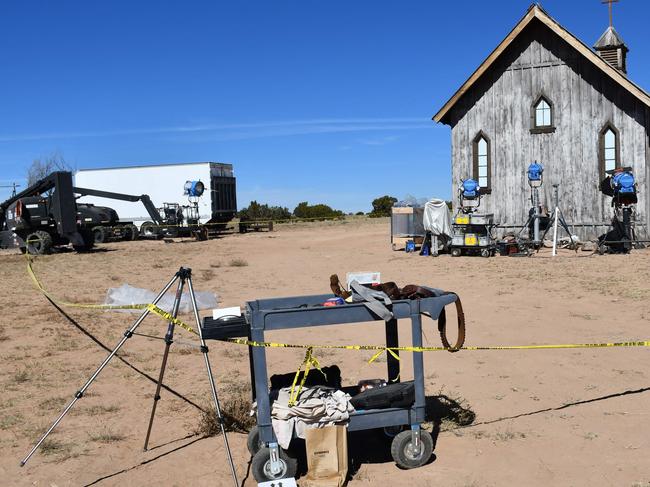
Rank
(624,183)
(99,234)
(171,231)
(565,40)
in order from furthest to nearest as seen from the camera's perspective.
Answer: (171,231) < (99,234) < (565,40) < (624,183)

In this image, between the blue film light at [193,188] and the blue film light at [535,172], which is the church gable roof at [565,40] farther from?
the blue film light at [193,188]

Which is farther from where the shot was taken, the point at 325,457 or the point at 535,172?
the point at 535,172

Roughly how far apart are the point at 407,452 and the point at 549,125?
19328mm

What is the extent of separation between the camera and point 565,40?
856 inches

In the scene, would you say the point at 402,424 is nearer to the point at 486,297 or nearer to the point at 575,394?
the point at 575,394

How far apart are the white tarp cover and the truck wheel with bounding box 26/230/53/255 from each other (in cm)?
1358

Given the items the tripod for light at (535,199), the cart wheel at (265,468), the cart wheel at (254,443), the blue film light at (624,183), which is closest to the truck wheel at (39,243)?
the tripod for light at (535,199)

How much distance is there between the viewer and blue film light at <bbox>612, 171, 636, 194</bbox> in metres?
20.1

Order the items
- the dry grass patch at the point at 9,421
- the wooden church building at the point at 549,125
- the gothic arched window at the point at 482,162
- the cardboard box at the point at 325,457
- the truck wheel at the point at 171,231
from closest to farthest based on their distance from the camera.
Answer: the cardboard box at the point at 325,457 < the dry grass patch at the point at 9,421 < the wooden church building at the point at 549,125 < the gothic arched window at the point at 482,162 < the truck wheel at the point at 171,231

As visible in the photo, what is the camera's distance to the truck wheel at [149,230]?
35.2 metres

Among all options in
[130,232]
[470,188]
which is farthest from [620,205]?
[130,232]

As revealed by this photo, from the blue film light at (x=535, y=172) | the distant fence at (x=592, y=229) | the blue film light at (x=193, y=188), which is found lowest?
the distant fence at (x=592, y=229)

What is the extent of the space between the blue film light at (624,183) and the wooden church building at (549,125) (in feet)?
5.47

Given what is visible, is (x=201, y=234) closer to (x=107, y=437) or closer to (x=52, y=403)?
(x=52, y=403)
